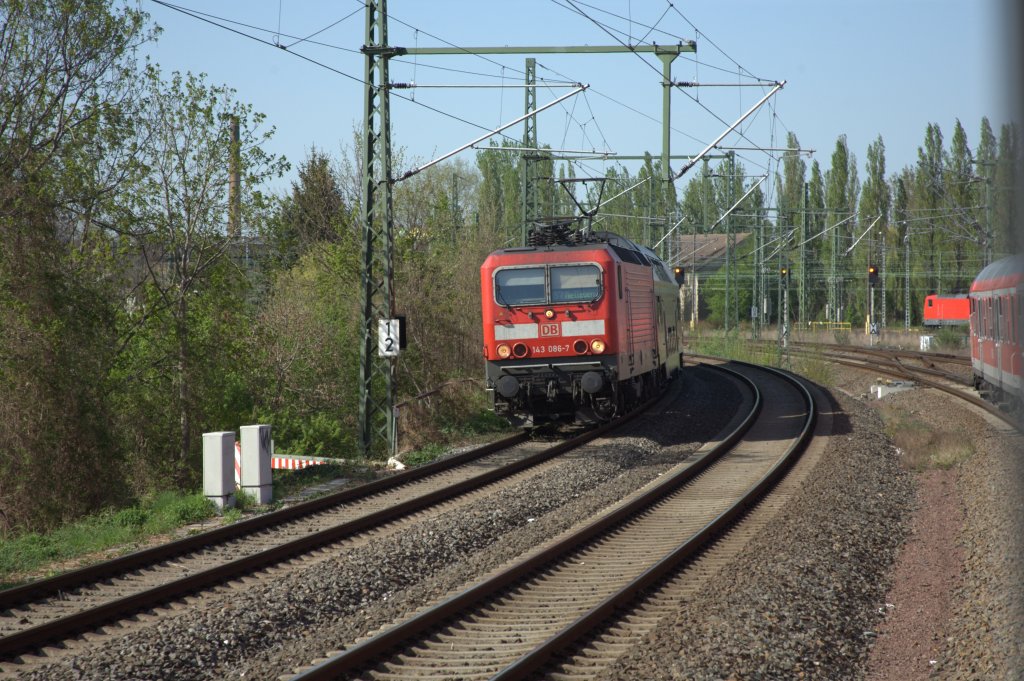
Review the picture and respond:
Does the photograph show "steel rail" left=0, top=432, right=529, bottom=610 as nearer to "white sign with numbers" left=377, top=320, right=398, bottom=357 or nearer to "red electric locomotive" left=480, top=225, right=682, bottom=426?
"white sign with numbers" left=377, top=320, right=398, bottom=357

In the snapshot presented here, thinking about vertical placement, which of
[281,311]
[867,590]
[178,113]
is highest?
[178,113]

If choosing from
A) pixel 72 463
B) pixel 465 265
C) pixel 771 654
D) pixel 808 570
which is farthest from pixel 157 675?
pixel 465 265

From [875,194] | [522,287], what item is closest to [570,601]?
[522,287]

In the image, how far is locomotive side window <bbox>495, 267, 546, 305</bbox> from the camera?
17766 millimetres

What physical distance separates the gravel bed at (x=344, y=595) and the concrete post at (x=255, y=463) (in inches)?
106

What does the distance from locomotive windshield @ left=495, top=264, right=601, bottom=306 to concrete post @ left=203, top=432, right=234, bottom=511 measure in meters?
6.81

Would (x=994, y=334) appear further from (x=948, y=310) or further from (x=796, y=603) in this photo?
(x=948, y=310)

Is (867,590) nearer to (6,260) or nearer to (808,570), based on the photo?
(808,570)

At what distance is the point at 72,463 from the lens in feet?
52.3

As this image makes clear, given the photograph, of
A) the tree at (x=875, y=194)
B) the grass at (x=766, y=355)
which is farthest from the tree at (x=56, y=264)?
the tree at (x=875, y=194)

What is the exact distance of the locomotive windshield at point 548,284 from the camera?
17594 millimetres

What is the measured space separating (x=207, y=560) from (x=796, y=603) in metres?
5.36

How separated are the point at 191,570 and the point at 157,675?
2718 mm

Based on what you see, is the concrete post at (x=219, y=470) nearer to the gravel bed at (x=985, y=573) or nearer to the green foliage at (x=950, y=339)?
the gravel bed at (x=985, y=573)
